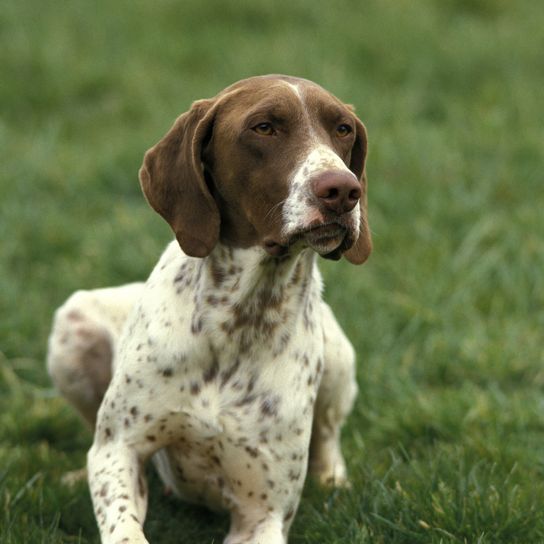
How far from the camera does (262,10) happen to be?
9406 mm

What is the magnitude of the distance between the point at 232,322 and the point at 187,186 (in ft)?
1.59

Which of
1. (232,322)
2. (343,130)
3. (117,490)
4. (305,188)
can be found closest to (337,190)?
(305,188)

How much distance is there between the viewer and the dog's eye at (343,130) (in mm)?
3715

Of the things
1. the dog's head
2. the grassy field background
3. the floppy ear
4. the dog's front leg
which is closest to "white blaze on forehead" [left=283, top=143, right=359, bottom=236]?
the dog's head

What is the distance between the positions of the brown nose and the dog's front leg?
115 cm

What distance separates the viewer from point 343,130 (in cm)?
374

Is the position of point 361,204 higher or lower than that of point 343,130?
lower

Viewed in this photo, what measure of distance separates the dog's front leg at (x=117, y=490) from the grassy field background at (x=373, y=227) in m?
0.25

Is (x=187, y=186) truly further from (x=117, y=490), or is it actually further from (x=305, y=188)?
(x=117, y=490)

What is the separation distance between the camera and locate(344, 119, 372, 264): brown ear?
12.7 feet

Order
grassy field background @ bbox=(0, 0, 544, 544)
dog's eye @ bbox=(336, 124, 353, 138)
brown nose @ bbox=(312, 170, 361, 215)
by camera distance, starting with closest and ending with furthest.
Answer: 1. brown nose @ bbox=(312, 170, 361, 215)
2. dog's eye @ bbox=(336, 124, 353, 138)
3. grassy field background @ bbox=(0, 0, 544, 544)

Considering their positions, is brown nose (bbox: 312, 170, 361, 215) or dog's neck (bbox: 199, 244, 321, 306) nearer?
brown nose (bbox: 312, 170, 361, 215)

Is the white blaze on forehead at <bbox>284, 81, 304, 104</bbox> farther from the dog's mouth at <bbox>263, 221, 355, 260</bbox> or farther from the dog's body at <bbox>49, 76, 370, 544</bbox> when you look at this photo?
the dog's mouth at <bbox>263, 221, 355, 260</bbox>

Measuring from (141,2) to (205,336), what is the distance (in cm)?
620
